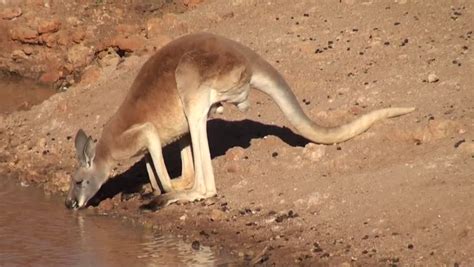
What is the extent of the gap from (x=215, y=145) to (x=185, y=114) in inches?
55.0

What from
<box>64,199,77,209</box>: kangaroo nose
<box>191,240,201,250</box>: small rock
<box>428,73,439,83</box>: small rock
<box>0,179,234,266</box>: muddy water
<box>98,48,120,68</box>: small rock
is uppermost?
<box>98,48,120,68</box>: small rock

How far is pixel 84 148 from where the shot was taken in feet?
31.2

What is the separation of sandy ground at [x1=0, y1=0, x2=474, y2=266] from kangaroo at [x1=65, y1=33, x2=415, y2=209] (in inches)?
6.7

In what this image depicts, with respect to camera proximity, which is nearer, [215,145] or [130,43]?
[215,145]

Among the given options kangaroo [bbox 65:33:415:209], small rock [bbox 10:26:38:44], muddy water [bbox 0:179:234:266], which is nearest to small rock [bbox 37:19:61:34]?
small rock [bbox 10:26:38:44]

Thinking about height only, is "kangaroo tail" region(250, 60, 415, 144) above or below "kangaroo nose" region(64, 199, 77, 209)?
above

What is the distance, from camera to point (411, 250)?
24.2ft

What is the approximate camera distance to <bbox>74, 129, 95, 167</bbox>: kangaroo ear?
9.48 metres

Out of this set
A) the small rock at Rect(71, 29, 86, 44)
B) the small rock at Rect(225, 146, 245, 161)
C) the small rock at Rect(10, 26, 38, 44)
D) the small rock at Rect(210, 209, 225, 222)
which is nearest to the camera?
the small rock at Rect(210, 209, 225, 222)

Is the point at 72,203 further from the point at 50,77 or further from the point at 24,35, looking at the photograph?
the point at 24,35

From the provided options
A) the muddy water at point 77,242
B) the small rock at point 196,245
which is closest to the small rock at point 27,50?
the muddy water at point 77,242

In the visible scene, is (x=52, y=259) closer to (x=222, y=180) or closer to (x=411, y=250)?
(x=222, y=180)

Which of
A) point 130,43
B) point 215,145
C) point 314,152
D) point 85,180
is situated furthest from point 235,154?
point 130,43

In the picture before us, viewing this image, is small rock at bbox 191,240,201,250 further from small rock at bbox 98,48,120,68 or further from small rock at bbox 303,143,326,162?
small rock at bbox 98,48,120,68
